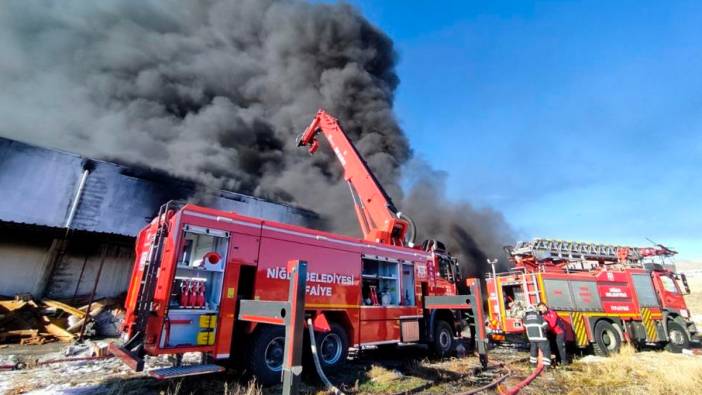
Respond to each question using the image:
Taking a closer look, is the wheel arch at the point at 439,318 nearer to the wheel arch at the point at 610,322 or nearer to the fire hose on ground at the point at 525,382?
the fire hose on ground at the point at 525,382

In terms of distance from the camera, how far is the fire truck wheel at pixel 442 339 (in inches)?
308

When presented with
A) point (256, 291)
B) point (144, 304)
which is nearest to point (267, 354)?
point (256, 291)

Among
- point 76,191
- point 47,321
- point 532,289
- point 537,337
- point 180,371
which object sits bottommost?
point 180,371

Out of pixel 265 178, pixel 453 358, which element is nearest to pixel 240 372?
pixel 453 358

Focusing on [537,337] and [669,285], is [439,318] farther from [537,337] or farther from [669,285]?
[669,285]

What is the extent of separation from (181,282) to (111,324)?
6.94 metres

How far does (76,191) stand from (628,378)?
53.8ft

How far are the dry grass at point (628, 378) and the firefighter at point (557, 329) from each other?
0.98 feet

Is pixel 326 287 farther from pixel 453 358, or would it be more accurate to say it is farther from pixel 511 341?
pixel 511 341

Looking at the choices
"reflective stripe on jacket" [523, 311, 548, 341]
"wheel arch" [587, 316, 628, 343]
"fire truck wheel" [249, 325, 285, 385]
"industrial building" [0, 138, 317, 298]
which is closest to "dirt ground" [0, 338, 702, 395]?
"fire truck wheel" [249, 325, 285, 385]

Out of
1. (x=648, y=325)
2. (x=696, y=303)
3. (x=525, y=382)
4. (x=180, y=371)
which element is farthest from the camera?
(x=696, y=303)

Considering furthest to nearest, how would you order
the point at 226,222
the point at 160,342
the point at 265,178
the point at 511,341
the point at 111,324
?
the point at 265,178 < the point at 511,341 < the point at 111,324 < the point at 226,222 < the point at 160,342

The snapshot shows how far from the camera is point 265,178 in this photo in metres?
20.7

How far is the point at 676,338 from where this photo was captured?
10305 millimetres
